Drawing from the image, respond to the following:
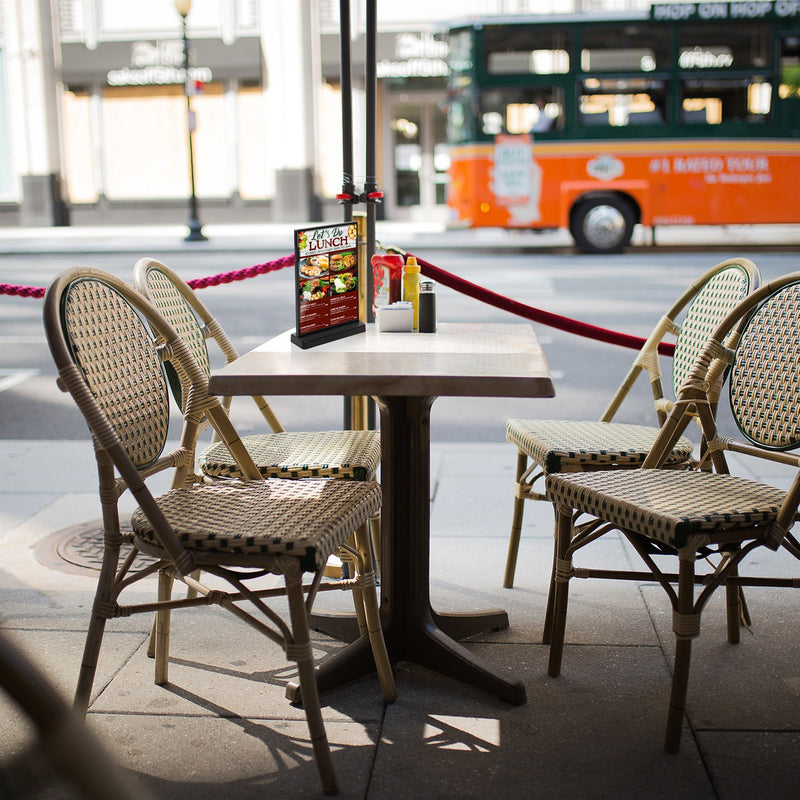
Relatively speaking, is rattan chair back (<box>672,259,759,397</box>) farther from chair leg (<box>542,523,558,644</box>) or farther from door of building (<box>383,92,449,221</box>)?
door of building (<box>383,92,449,221</box>)

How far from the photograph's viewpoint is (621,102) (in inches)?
616

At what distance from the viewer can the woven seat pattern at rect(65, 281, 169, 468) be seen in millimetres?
2752

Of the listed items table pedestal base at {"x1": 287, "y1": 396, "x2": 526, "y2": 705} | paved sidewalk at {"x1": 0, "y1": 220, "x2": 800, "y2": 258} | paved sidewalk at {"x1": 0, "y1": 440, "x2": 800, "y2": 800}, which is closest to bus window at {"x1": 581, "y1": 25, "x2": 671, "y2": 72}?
paved sidewalk at {"x1": 0, "y1": 220, "x2": 800, "y2": 258}

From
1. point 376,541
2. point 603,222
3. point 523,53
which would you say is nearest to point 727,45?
point 523,53

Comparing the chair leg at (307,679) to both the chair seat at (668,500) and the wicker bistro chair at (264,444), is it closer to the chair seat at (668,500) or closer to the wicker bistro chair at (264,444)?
the wicker bistro chair at (264,444)

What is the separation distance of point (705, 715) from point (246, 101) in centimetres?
2368

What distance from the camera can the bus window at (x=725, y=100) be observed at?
15.3 m

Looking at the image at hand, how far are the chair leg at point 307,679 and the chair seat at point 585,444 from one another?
46.1 inches

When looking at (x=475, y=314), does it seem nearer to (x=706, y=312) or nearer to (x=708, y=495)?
(x=706, y=312)

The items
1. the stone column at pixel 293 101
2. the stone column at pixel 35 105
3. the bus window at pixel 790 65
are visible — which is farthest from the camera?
the stone column at pixel 35 105

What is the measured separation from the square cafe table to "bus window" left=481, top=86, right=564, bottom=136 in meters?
13.2

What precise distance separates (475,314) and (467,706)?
8.15m

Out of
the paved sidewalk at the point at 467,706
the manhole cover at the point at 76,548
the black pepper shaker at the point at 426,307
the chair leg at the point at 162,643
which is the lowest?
the paved sidewalk at the point at 467,706

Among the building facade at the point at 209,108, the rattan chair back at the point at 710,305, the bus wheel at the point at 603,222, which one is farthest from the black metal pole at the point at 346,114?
the building facade at the point at 209,108
